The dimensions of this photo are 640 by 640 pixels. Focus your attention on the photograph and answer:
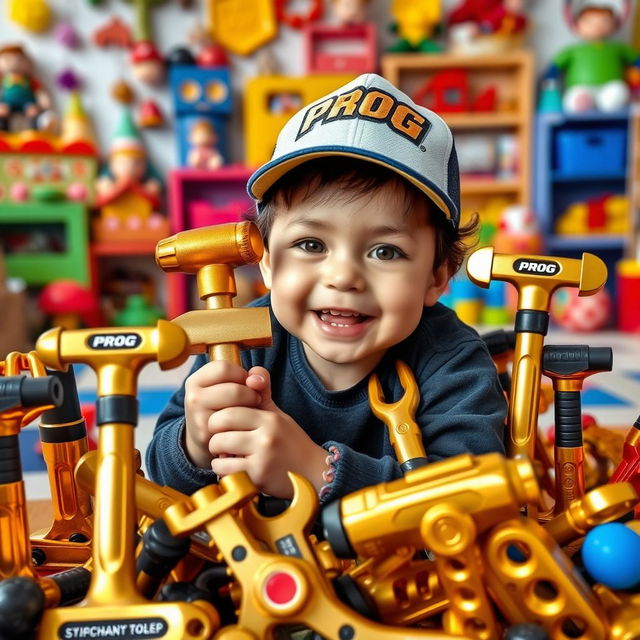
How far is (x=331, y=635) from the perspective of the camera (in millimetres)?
386

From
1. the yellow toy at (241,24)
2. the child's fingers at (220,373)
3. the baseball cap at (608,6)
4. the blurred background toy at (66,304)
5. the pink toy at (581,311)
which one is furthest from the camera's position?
the yellow toy at (241,24)

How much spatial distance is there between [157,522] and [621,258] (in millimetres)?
3132

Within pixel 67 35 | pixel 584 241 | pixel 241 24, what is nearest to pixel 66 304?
pixel 67 35

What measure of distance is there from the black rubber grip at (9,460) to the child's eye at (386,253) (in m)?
0.32

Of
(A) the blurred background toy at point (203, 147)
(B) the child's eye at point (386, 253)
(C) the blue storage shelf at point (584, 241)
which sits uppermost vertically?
(A) the blurred background toy at point (203, 147)

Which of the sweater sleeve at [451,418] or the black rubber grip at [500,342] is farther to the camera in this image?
the black rubber grip at [500,342]

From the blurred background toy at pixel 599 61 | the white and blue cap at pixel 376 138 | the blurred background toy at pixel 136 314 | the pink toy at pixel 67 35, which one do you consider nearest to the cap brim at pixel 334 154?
the white and blue cap at pixel 376 138

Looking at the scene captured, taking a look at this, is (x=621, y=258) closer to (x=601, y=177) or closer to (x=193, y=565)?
(x=601, y=177)

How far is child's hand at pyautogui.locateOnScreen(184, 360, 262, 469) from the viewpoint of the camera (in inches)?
20.2

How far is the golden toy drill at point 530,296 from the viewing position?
0.59m

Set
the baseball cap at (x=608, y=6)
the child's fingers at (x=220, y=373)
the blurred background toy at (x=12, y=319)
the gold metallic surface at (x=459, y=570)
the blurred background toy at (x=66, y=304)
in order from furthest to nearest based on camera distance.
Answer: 1. the baseball cap at (x=608, y=6)
2. the blurred background toy at (x=66, y=304)
3. the blurred background toy at (x=12, y=319)
4. the child's fingers at (x=220, y=373)
5. the gold metallic surface at (x=459, y=570)

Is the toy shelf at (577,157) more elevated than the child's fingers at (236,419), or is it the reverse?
the toy shelf at (577,157)

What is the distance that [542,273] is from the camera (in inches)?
23.2

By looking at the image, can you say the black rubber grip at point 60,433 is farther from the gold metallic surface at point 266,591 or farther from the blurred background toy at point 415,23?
the blurred background toy at point 415,23
